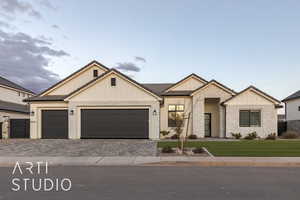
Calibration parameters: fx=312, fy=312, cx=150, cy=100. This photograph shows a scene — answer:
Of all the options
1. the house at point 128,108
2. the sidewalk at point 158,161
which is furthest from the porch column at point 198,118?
the sidewalk at point 158,161

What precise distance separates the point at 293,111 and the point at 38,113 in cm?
2856

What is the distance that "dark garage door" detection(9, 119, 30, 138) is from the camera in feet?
94.4

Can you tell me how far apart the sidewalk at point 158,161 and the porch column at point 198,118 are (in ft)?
44.6

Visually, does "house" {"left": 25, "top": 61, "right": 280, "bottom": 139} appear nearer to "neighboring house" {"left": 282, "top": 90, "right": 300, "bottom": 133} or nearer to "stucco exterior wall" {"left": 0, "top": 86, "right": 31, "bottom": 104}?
"neighboring house" {"left": 282, "top": 90, "right": 300, "bottom": 133}

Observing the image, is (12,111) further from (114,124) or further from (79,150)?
(79,150)

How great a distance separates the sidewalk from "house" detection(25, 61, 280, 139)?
11.0 m

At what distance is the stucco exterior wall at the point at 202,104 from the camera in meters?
27.3
